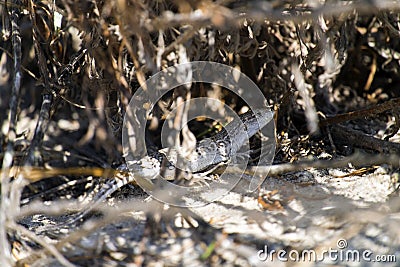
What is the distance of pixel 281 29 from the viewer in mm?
2121

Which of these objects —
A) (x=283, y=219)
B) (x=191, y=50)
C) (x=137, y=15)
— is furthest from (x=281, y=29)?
(x=137, y=15)

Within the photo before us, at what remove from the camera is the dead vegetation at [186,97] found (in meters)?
1.38

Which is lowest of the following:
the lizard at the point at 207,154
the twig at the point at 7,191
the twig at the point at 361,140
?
the twig at the point at 361,140

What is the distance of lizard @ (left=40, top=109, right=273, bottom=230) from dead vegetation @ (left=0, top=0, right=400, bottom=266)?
0.06 meters

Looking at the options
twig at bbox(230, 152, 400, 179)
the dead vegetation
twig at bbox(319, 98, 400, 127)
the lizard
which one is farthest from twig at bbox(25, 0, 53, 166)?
twig at bbox(319, 98, 400, 127)

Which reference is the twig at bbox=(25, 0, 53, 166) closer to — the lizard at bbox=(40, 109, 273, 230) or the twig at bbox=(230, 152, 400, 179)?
the lizard at bbox=(40, 109, 273, 230)

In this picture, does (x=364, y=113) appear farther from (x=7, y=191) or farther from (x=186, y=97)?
(x=7, y=191)

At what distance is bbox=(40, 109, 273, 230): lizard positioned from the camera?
177cm

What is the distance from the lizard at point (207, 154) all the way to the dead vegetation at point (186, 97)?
0.19 ft

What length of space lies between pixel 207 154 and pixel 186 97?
0.73 ft

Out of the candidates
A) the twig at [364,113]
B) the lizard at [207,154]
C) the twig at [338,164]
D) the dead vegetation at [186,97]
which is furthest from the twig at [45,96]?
the twig at [364,113]

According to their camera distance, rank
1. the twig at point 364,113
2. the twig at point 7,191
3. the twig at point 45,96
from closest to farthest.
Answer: the twig at point 7,191, the twig at point 45,96, the twig at point 364,113

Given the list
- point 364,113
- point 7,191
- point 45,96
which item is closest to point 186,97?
point 45,96

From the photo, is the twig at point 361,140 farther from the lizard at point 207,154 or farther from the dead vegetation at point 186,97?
the lizard at point 207,154
